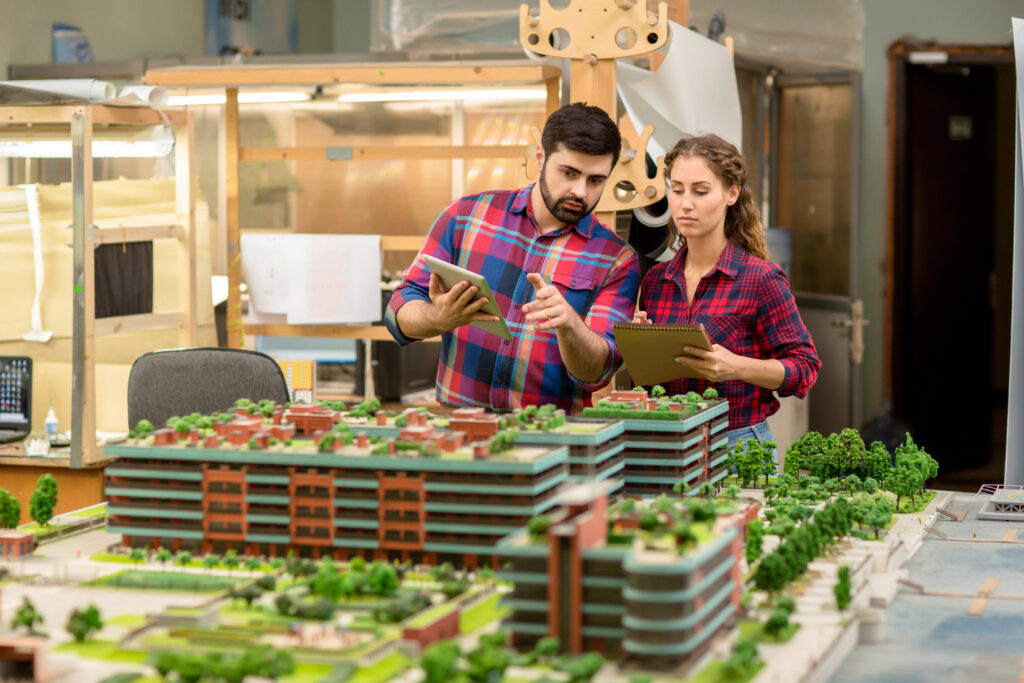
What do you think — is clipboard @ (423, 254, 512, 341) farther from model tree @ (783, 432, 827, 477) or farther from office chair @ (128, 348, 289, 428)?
office chair @ (128, 348, 289, 428)

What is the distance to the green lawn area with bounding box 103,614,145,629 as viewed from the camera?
185cm

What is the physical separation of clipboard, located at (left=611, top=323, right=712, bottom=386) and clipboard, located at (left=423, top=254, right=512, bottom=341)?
259 mm

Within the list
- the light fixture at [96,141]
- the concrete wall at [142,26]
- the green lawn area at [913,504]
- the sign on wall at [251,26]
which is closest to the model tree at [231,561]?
the green lawn area at [913,504]

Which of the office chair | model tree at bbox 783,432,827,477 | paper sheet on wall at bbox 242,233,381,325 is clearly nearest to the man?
model tree at bbox 783,432,827,477

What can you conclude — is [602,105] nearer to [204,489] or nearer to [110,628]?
[204,489]

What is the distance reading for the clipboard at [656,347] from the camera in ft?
8.73

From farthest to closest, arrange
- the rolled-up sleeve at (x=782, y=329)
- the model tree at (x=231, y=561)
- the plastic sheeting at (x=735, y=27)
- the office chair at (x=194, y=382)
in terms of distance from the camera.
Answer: the plastic sheeting at (x=735, y=27) → the office chair at (x=194, y=382) → the rolled-up sleeve at (x=782, y=329) → the model tree at (x=231, y=561)

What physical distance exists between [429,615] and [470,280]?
2.78 feet

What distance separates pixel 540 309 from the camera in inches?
103

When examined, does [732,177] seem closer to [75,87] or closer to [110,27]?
[75,87]

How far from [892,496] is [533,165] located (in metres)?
1.41

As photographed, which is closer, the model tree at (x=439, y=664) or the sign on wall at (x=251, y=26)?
the model tree at (x=439, y=664)

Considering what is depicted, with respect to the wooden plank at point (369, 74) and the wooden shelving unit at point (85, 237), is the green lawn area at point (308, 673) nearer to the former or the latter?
the wooden shelving unit at point (85, 237)

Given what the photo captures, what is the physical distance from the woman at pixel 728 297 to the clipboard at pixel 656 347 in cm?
17
